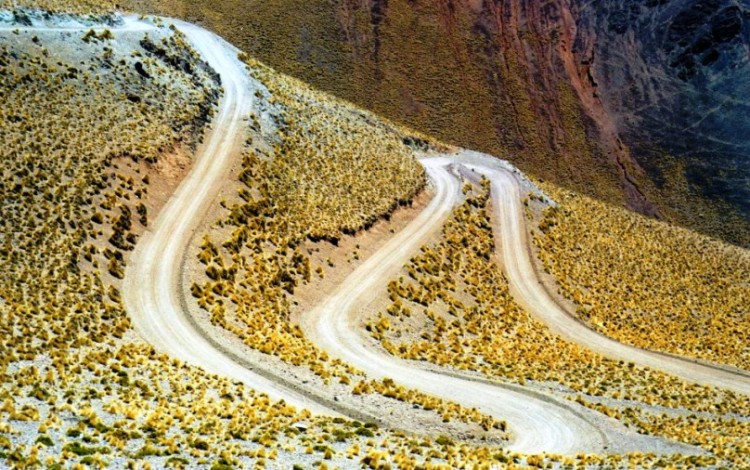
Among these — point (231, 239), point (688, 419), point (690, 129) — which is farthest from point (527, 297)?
point (690, 129)

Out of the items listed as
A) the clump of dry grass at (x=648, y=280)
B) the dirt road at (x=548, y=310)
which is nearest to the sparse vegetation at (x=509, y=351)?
the dirt road at (x=548, y=310)

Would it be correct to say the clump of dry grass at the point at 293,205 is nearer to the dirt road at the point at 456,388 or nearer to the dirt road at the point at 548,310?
the dirt road at the point at 456,388

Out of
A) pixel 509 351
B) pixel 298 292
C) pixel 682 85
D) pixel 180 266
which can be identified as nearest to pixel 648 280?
pixel 509 351

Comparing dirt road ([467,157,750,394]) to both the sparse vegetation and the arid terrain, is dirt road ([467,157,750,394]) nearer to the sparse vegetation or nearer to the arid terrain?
the arid terrain

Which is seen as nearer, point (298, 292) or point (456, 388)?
point (456, 388)

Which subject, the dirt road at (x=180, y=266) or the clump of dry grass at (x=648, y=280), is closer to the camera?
the dirt road at (x=180, y=266)

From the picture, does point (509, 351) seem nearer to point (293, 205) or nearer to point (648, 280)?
point (293, 205)

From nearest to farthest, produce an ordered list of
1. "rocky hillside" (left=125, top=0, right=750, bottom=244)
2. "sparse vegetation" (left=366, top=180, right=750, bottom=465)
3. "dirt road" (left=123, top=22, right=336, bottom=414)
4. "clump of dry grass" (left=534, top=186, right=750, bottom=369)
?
"dirt road" (left=123, top=22, right=336, bottom=414), "sparse vegetation" (left=366, top=180, right=750, bottom=465), "clump of dry grass" (left=534, top=186, right=750, bottom=369), "rocky hillside" (left=125, top=0, right=750, bottom=244)

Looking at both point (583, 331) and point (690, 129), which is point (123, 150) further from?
point (690, 129)

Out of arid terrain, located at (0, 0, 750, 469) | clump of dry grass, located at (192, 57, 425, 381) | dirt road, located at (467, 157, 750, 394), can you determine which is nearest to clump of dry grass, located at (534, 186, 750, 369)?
arid terrain, located at (0, 0, 750, 469)
